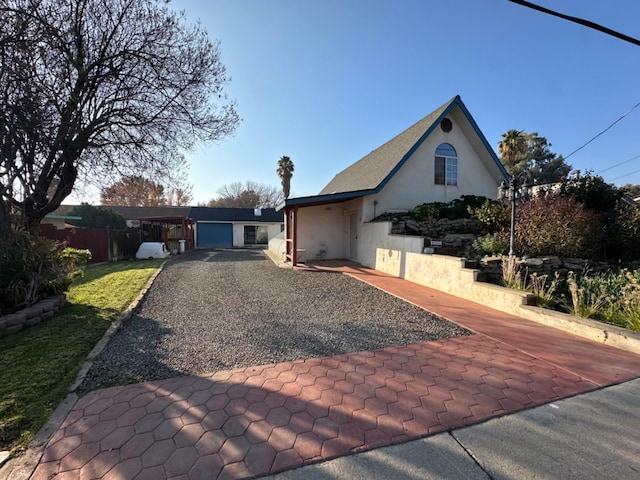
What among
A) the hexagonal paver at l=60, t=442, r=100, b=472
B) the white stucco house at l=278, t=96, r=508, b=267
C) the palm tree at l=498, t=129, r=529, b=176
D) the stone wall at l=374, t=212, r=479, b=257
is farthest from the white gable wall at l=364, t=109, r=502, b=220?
the palm tree at l=498, t=129, r=529, b=176

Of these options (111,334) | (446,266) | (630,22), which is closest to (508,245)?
(446,266)

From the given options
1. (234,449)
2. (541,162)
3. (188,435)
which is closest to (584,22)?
(234,449)

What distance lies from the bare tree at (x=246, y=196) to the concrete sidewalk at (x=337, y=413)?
148ft

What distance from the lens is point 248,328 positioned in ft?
16.3

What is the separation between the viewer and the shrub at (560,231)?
7.46 meters

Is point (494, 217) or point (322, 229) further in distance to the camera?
point (322, 229)

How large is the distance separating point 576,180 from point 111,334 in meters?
12.6

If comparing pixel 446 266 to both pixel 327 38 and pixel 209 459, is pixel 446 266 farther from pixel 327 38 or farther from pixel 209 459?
pixel 327 38

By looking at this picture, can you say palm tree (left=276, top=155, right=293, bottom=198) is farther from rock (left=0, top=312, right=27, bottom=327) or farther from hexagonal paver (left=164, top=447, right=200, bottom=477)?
hexagonal paver (left=164, top=447, right=200, bottom=477)

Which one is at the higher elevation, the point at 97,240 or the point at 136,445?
the point at 97,240

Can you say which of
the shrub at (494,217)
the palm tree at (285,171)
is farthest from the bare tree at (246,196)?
the shrub at (494,217)

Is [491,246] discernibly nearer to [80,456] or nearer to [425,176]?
[425,176]

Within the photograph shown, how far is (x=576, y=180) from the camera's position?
9.01 meters

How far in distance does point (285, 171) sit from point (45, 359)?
127ft
